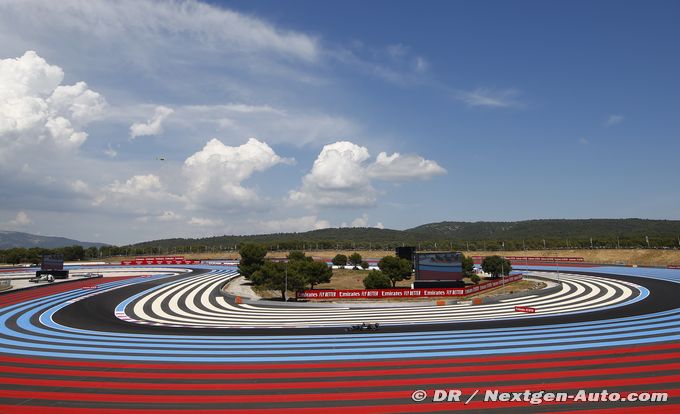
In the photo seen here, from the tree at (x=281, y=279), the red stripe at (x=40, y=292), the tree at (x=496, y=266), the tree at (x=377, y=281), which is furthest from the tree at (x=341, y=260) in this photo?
the tree at (x=281, y=279)

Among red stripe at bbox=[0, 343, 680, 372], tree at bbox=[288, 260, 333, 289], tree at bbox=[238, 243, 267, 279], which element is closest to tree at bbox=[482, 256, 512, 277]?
tree at bbox=[288, 260, 333, 289]

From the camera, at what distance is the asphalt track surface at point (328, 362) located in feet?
58.0

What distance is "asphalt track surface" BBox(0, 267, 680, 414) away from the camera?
1769 cm

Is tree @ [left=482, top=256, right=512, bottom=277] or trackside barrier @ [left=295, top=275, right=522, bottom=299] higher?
tree @ [left=482, top=256, right=512, bottom=277]

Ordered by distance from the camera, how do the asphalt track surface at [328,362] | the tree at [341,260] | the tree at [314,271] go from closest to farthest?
the asphalt track surface at [328,362]
the tree at [314,271]
the tree at [341,260]

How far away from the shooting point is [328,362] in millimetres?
23219

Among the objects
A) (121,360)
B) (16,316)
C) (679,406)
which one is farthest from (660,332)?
(16,316)

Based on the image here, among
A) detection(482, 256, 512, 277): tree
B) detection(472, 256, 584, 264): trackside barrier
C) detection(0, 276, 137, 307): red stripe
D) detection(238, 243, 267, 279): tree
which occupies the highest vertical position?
detection(238, 243, 267, 279): tree

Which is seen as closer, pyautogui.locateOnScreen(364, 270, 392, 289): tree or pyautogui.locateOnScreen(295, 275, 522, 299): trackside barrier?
pyautogui.locateOnScreen(295, 275, 522, 299): trackside barrier

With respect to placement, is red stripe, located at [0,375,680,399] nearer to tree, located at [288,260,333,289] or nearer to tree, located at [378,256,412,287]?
tree, located at [288,260,333,289]

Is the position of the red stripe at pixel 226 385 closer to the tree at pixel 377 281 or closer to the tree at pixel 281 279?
the tree at pixel 281 279

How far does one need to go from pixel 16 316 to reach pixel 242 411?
36.5 metres

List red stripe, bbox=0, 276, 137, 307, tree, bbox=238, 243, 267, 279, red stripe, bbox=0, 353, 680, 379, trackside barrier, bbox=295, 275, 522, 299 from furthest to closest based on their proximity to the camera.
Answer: tree, bbox=238, 243, 267, 279
trackside barrier, bbox=295, 275, 522, 299
red stripe, bbox=0, 276, 137, 307
red stripe, bbox=0, 353, 680, 379

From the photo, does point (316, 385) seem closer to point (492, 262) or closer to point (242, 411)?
point (242, 411)
